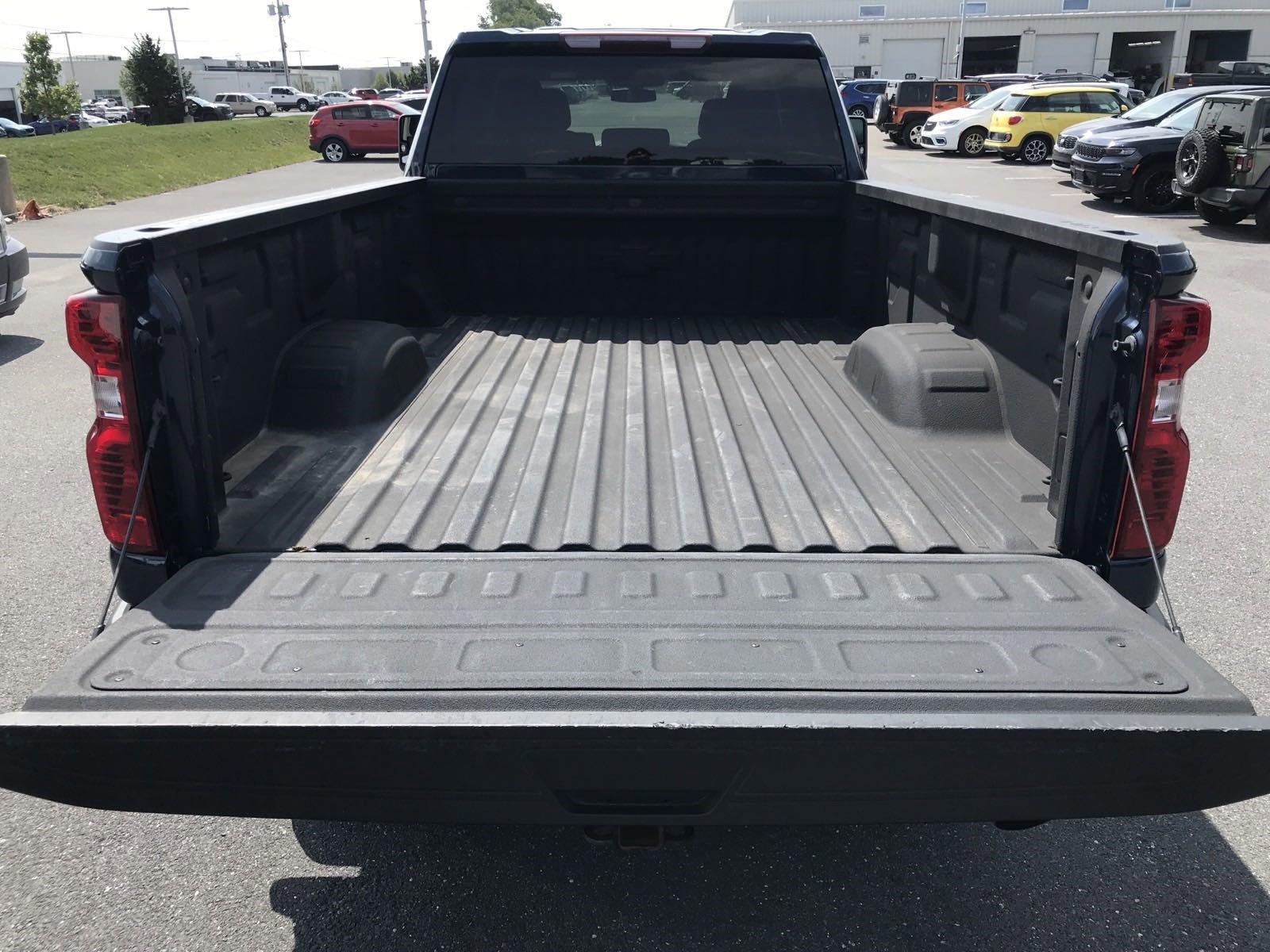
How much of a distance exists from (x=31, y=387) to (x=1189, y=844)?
7.94m

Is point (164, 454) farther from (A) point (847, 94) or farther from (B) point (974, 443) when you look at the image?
(A) point (847, 94)

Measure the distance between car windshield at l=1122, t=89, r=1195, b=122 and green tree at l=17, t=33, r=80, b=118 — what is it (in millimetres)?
48272

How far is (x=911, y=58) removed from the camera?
6481 cm

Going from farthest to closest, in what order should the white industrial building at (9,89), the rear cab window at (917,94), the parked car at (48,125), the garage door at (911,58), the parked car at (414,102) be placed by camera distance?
1. the garage door at (911,58)
2. the white industrial building at (9,89)
3. the parked car at (48,125)
4. the rear cab window at (917,94)
5. the parked car at (414,102)

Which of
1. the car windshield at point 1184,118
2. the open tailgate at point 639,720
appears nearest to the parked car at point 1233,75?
the car windshield at point 1184,118

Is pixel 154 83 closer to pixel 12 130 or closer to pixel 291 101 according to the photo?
pixel 12 130

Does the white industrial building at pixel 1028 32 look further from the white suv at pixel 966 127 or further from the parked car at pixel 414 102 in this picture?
the white suv at pixel 966 127

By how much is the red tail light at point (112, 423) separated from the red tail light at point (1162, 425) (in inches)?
92.2

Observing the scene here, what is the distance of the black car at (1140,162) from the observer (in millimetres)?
15820

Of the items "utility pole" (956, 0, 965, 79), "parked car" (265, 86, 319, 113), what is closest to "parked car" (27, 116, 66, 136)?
"parked car" (265, 86, 319, 113)

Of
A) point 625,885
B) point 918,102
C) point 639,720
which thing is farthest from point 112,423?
point 918,102

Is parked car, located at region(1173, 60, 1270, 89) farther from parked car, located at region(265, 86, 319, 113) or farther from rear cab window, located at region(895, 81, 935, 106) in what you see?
parked car, located at region(265, 86, 319, 113)

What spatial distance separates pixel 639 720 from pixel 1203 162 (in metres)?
14.5

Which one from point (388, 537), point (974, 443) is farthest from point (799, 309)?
point (388, 537)
